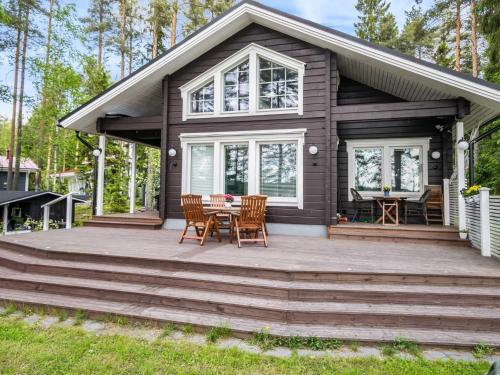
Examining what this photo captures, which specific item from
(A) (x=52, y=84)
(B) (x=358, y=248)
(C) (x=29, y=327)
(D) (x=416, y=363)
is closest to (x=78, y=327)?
(C) (x=29, y=327)

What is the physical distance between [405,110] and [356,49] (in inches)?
60.5

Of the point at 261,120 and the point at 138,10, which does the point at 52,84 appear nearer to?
the point at 138,10

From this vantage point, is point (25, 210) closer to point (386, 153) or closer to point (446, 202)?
point (386, 153)

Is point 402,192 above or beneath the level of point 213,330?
above

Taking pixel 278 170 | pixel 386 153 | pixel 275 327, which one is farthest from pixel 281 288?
pixel 386 153

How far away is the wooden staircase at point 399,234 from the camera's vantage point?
5.40 meters

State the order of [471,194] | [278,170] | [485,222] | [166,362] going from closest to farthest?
1. [166,362]
2. [485,222]
3. [471,194]
4. [278,170]

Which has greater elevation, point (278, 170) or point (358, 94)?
point (358, 94)

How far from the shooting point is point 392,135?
754cm

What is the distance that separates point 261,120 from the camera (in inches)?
268

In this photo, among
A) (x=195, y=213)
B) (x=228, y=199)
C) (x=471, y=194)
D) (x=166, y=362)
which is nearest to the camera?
(x=166, y=362)

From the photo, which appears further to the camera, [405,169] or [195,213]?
[405,169]

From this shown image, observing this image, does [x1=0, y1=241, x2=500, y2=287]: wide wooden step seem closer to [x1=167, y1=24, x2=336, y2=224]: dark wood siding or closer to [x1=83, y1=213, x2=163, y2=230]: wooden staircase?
[x1=83, y1=213, x2=163, y2=230]: wooden staircase

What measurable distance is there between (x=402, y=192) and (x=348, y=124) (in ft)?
7.34
